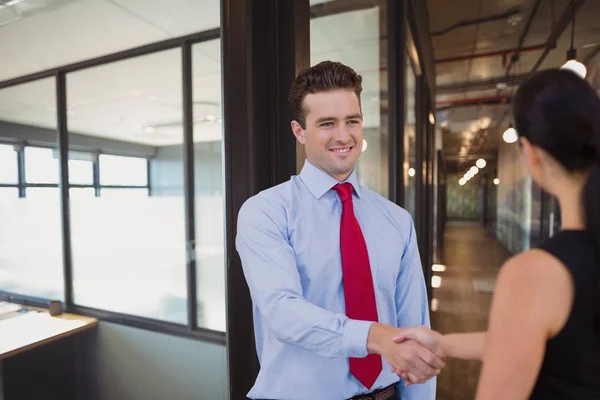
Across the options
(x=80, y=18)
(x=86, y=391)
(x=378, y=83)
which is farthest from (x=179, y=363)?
(x=378, y=83)

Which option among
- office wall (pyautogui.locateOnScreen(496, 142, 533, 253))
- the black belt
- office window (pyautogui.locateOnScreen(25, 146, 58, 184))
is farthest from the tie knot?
office wall (pyautogui.locateOnScreen(496, 142, 533, 253))

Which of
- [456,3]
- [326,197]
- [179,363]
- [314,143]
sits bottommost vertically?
[179,363]

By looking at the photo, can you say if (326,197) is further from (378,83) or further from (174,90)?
(378,83)

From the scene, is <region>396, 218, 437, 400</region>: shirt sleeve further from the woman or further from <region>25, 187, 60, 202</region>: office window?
<region>25, 187, 60, 202</region>: office window

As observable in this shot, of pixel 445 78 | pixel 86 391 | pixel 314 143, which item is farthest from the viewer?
pixel 445 78

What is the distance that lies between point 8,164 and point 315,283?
827 mm

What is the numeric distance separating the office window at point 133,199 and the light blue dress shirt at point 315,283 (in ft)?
1.70

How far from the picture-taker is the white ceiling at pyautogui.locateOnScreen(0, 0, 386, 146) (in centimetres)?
106

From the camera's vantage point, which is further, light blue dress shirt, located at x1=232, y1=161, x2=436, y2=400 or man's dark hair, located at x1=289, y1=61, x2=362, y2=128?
man's dark hair, located at x1=289, y1=61, x2=362, y2=128

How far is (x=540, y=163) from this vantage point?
619 mm

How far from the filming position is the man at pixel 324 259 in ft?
3.28

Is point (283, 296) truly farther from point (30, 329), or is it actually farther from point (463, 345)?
point (30, 329)

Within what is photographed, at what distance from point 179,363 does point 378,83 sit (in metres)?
2.34

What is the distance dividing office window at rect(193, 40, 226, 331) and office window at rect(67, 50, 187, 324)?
0.23ft
